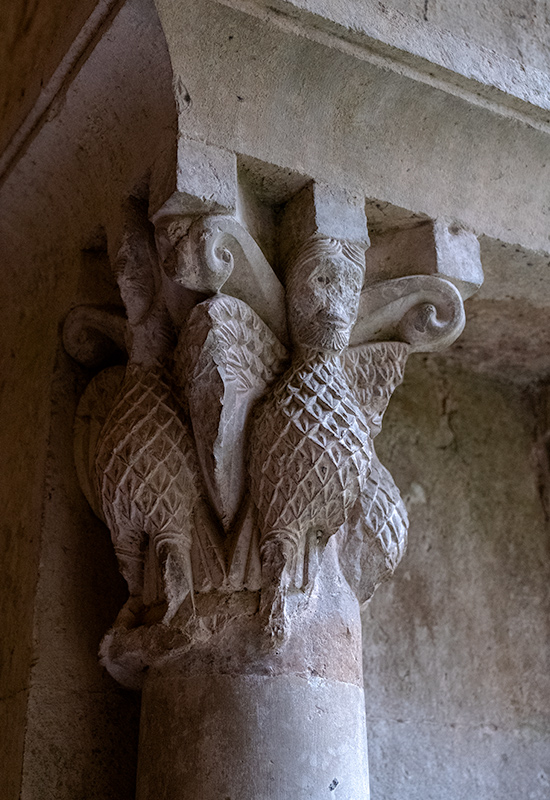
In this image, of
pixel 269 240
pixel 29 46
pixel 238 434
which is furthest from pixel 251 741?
pixel 29 46

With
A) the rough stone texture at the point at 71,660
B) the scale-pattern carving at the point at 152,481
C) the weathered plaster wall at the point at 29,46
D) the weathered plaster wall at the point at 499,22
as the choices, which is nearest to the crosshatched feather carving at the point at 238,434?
the scale-pattern carving at the point at 152,481

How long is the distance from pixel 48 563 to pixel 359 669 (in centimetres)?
59

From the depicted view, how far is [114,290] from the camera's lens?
1809 mm

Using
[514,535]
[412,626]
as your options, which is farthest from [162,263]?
[514,535]

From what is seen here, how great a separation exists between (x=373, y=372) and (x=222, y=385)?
0.34 meters

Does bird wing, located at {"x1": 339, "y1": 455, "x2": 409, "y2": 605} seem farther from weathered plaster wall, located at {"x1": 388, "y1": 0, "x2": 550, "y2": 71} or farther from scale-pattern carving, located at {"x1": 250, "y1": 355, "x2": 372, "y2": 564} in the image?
weathered plaster wall, located at {"x1": 388, "y1": 0, "x2": 550, "y2": 71}

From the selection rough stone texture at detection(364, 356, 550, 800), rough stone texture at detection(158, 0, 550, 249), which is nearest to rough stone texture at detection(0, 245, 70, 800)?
rough stone texture at detection(158, 0, 550, 249)

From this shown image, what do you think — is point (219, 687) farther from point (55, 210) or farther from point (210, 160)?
point (55, 210)

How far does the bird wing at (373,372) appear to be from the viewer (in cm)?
168

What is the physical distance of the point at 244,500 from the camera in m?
1.52

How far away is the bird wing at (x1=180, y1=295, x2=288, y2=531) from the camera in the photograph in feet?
4.84

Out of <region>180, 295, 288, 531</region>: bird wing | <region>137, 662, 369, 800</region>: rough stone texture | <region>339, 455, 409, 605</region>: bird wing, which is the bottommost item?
<region>137, 662, 369, 800</region>: rough stone texture

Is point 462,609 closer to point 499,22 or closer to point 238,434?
point 238,434

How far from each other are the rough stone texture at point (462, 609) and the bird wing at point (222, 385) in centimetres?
69
